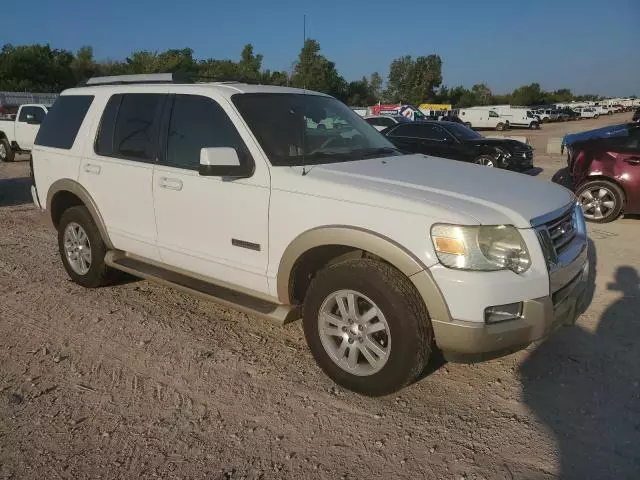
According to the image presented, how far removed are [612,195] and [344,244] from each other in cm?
673

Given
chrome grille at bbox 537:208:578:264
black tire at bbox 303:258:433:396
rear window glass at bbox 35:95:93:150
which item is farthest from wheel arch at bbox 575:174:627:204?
rear window glass at bbox 35:95:93:150

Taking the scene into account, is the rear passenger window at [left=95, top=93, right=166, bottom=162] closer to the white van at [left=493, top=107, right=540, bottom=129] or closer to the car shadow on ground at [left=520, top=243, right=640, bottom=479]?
the car shadow on ground at [left=520, top=243, right=640, bottom=479]

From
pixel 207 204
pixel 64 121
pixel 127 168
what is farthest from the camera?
pixel 64 121

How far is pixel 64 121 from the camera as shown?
5074mm

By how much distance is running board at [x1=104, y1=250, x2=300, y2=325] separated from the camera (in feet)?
11.5

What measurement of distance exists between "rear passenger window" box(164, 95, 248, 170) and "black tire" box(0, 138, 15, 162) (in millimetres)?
15269

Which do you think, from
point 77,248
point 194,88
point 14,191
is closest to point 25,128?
point 14,191

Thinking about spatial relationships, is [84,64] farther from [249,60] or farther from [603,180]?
[603,180]

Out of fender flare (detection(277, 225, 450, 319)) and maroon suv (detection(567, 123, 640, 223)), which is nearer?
fender flare (detection(277, 225, 450, 319))

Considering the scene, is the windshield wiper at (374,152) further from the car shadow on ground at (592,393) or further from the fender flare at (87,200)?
the fender flare at (87,200)

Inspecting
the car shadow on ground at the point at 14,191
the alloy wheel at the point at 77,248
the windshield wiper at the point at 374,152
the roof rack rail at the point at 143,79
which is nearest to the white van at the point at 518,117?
the car shadow on ground at the point at 14,191

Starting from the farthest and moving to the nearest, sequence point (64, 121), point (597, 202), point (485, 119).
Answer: point (485, 119), point (597, 202), point (64, 121)

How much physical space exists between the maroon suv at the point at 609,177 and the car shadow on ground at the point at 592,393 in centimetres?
414

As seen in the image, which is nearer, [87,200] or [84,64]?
[87,200]
